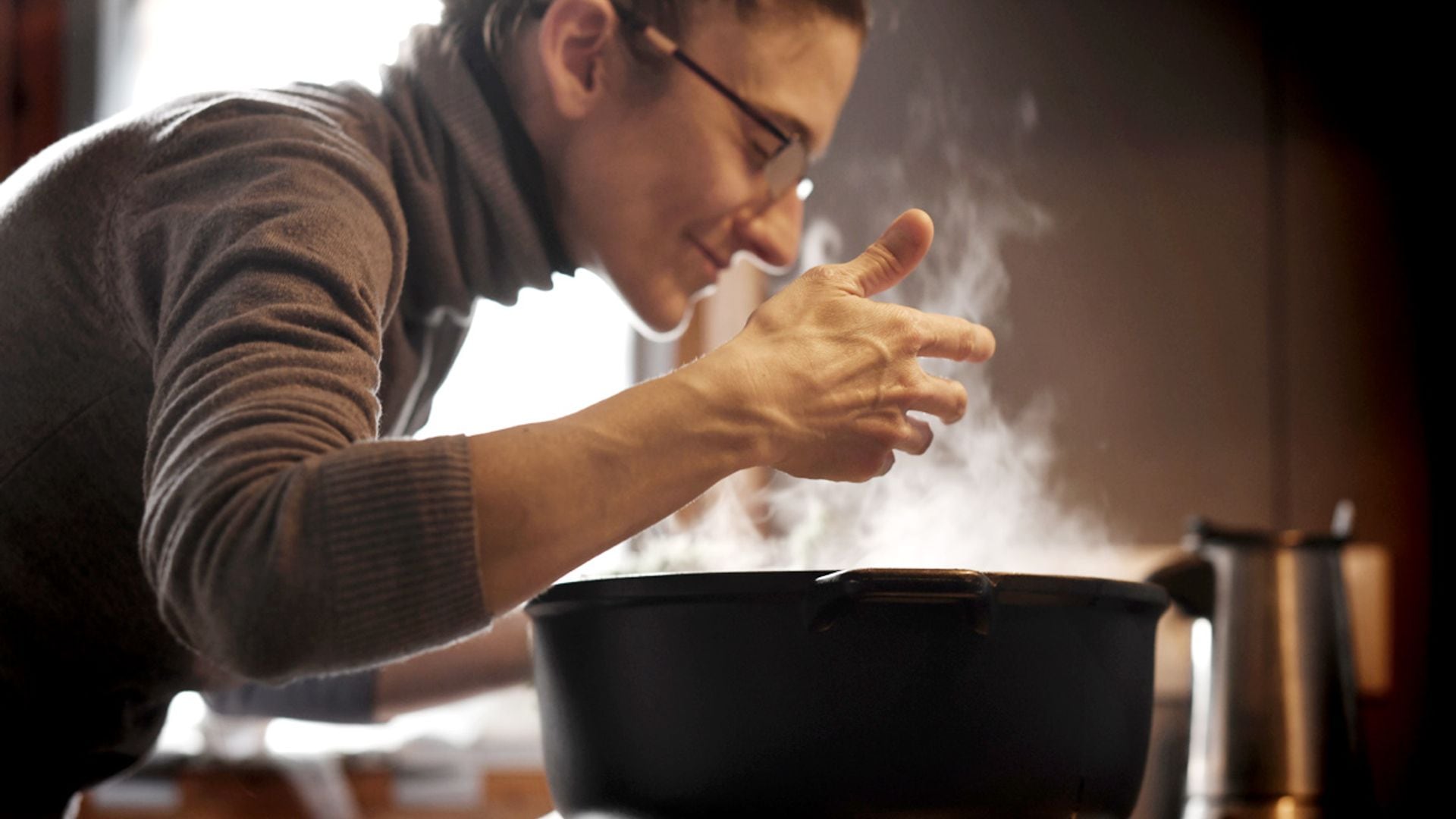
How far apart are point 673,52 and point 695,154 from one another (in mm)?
80

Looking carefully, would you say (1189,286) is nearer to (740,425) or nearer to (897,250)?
(897,250)

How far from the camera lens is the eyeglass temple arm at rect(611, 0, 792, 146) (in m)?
1.00

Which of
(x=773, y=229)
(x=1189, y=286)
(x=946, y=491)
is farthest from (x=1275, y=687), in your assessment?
(x=1189, y=286)

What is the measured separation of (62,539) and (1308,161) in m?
1.66

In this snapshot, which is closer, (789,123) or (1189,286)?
(789,123)

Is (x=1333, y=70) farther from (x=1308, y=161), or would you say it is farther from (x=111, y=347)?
(x=111, y=347)

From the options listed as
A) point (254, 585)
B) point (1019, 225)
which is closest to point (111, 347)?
point (254, 585)

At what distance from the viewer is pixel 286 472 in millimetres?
559

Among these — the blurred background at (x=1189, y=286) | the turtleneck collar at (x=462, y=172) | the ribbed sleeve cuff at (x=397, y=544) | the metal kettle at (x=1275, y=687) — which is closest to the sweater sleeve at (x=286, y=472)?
the ribbed sleeve cuff at (x=397, y=544)

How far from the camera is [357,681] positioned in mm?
1117

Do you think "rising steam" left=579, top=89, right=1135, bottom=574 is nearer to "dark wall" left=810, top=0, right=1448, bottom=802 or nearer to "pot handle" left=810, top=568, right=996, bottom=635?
"dark wall" left=810, top=0, right=1448, bottom=802

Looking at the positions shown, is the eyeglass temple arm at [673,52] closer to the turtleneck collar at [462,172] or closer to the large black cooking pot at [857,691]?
the turtleneck collar at [462,172]

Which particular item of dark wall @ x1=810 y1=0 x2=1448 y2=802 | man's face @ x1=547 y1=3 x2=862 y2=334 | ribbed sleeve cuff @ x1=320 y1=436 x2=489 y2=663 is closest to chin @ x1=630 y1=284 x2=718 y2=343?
man's face @ x1=547 y1=3 x2=862 y2=334

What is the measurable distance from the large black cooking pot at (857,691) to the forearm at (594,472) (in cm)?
7
